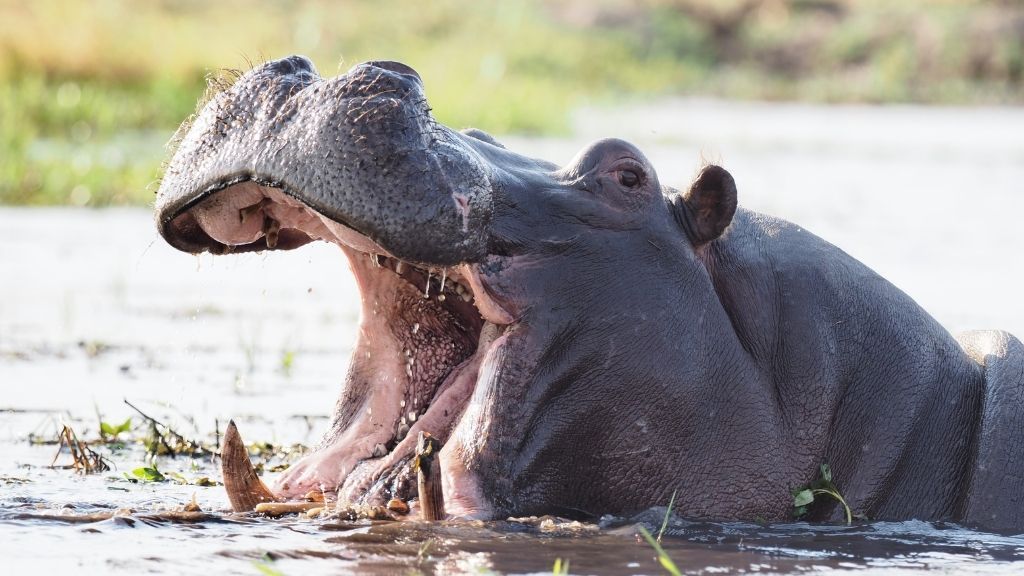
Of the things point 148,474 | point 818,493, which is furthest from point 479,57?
point 818,493

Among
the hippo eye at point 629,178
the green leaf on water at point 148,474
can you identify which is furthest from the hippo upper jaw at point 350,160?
the green leaf on water at point 148,474

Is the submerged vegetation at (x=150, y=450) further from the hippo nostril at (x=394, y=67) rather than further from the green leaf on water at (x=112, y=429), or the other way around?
the hippo nostril at (x=394, y=67)

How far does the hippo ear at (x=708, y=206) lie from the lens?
4.06 m

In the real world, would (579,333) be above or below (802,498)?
above

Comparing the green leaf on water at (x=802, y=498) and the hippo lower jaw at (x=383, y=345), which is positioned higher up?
the hippo lower jaw at (x=383, y=345)

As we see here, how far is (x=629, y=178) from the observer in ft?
13.3

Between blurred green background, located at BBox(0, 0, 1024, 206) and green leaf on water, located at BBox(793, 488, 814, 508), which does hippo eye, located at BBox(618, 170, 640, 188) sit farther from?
blurred green background, located at BBox(0, 0, 1024, 206)

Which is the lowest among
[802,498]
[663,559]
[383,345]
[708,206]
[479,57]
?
[663,559]

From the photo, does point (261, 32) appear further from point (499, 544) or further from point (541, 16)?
point (499, 544)

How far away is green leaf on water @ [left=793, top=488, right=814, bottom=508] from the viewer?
4.06m

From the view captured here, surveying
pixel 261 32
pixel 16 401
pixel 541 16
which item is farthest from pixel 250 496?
pixel 541 16

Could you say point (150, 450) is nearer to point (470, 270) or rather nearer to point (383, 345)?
point (383, 345)

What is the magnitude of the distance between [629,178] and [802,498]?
0.88 metres

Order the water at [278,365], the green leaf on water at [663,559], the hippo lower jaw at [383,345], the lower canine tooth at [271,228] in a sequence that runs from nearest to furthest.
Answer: the green leaf on water at [663,559]
the water at [278,365]
the hippo lower jaw at [383,345]
the lower canine tooth at [271,228]
